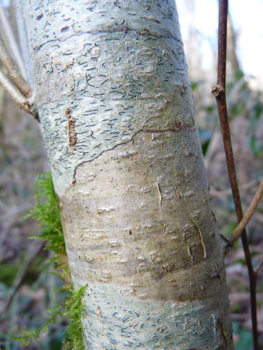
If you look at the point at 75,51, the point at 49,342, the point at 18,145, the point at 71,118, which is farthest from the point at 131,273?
the point at 18,145

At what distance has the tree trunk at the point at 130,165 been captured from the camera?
1.62ft

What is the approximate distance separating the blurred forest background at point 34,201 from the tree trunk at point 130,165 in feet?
3.88

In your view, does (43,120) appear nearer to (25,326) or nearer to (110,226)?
(110,226)

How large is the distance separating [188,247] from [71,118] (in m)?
0.37

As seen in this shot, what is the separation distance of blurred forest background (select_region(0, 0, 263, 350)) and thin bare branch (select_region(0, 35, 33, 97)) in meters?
1.17

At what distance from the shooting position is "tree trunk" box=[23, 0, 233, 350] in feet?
1.62

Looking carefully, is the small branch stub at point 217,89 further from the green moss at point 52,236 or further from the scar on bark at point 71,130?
the green moss at point 52,236

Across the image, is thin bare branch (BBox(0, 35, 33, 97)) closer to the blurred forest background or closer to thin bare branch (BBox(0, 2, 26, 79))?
thin bare branch (BBox(0, 2, 26, 79))

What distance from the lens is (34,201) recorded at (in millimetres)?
3561

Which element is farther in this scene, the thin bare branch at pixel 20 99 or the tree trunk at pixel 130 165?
the thin bare branch at pixel 20 99

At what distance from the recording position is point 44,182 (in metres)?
0.72

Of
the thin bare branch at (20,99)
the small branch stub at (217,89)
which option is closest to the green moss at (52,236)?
the thin bare branch at (20,99)

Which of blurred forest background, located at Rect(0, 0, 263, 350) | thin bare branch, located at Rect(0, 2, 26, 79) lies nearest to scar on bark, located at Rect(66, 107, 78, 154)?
thin bare branch, located at Rect(0, 2, 26, 79)

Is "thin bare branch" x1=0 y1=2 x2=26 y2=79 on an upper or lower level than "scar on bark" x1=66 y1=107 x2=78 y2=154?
upper
